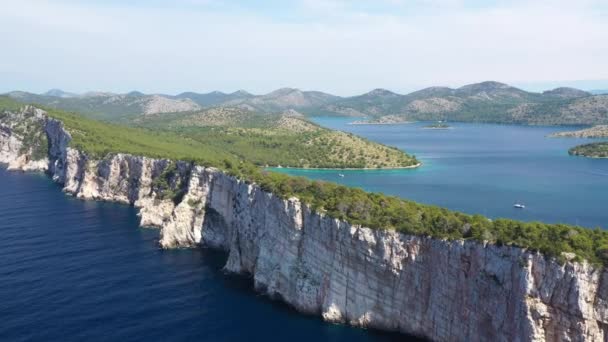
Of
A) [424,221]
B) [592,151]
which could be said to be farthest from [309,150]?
[424,221]

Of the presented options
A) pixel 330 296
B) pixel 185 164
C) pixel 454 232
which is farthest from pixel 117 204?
pixel 454 232

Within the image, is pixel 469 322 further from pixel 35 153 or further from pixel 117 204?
pixel 35 153

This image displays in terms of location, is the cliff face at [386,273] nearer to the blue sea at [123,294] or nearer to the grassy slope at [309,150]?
the blue sea at [123,294]

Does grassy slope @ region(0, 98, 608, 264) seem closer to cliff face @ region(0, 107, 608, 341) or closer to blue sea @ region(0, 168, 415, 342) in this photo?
cliff face @ region(0, 107, 608, 341)

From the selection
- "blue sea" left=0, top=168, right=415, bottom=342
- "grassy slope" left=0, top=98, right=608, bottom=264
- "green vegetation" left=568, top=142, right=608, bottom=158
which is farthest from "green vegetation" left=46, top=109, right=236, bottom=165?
"green vegetation" left=568, top=142, right=608, bottom=158

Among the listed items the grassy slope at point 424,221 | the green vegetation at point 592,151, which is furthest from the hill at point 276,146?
the grassy slope at point 424,221

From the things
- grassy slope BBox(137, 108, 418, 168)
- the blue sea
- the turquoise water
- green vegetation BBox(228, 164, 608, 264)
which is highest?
green vegetation BBox(228, 164, 608, 264)

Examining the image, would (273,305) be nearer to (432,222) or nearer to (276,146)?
(432,222)
